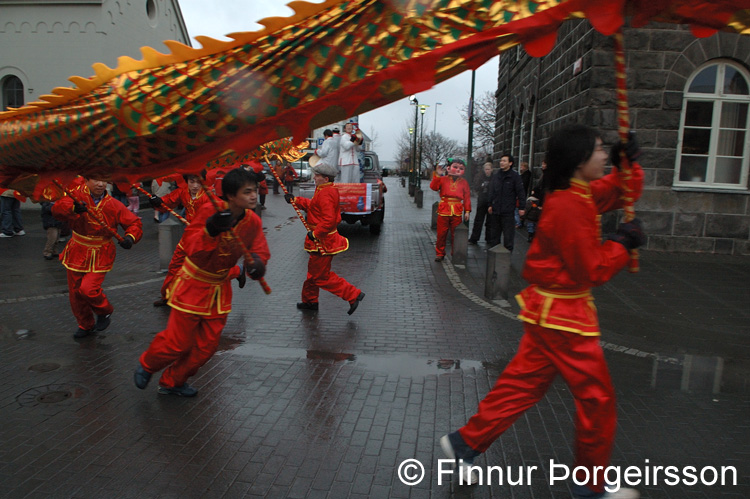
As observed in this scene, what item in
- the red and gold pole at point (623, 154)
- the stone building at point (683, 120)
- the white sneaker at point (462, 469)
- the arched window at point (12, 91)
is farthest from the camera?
the arched window at point (12, 91)

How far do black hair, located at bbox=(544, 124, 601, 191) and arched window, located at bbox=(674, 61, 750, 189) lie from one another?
9944 mm

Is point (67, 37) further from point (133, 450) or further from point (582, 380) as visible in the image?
point (582, 380)

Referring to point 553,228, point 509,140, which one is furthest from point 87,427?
point 509,140

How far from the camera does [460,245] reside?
10547mm

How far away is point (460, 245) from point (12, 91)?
56.6ft

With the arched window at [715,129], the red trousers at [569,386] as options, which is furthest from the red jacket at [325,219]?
the arched window at [715,129]

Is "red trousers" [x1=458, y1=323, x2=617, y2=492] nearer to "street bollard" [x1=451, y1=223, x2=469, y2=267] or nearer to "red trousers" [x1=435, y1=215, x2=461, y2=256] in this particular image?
"street bollard" [x1=451, y1=223, x2=469, y2=267]

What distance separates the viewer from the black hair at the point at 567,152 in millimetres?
2939

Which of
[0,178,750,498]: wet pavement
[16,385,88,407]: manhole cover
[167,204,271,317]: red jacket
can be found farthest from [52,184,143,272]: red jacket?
[167,204,271,317]: red jacket

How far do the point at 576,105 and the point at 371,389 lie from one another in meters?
9.32

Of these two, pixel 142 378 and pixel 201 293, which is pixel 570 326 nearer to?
pixel 201 293

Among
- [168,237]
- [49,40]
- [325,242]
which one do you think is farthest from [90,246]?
[49,40]

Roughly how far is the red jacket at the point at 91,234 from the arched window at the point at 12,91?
16583 millimetres

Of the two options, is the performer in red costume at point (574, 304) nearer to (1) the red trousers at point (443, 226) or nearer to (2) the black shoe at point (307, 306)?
(2) the black shoe at point (307, 306)
